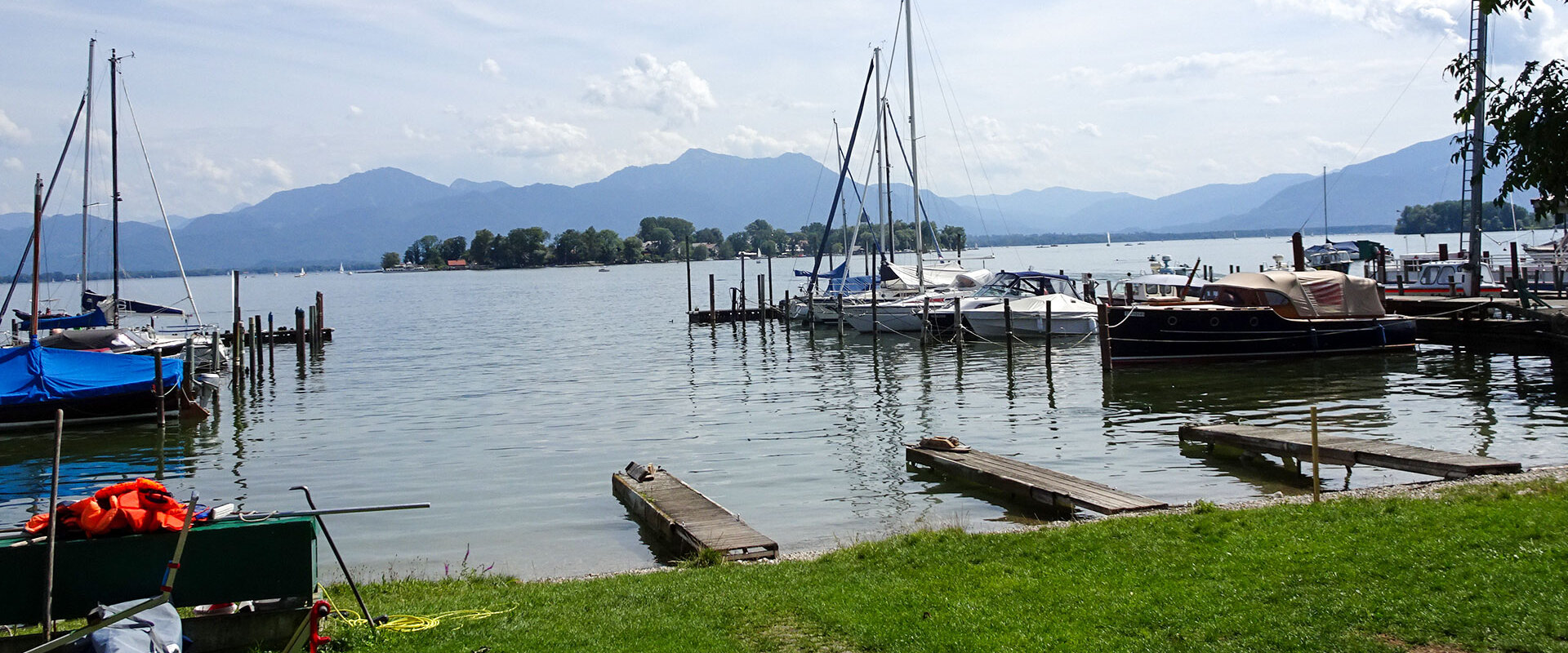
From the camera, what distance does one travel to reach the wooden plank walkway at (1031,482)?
46.2ft

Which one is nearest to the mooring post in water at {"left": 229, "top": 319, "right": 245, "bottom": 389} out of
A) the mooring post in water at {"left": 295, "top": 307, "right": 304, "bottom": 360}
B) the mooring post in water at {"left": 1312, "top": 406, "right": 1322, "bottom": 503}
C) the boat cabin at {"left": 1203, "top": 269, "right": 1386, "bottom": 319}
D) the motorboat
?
the mooring post in water at {"left": 295, "top": 307, "right": 304, "bottom": 360}

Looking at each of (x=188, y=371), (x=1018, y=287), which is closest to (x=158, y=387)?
(x=188, y=371)

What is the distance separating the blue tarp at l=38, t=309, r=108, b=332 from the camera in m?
43.8

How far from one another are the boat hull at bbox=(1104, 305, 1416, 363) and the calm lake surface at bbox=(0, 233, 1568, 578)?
0.53 metres

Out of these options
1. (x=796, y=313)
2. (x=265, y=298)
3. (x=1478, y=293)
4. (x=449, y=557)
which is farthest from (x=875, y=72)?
(x=265, y=298)

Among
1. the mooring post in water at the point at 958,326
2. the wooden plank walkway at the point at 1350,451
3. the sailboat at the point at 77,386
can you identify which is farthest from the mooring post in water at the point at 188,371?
the mooring post in water at the point at 958,326

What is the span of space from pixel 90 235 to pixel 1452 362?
2097 inches

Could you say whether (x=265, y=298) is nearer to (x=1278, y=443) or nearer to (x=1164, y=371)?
(x=1164, y=371)

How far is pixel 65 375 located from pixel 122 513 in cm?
2436

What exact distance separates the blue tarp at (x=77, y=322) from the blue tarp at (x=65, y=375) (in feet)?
55.0

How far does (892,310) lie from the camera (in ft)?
165

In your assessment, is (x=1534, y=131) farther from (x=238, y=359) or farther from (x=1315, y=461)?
(x=238, y=359)

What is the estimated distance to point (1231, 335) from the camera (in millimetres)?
34656

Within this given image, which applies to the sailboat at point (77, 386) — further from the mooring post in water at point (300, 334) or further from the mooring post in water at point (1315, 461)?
the mooring post in water at point (1315, 461)
